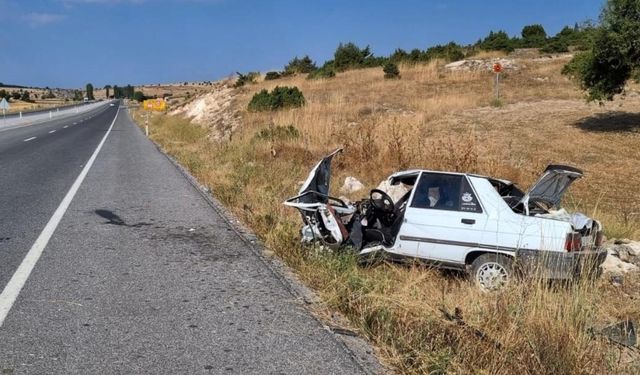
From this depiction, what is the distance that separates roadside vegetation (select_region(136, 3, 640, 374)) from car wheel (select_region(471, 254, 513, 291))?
0.63 feet

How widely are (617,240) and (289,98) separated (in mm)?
19689

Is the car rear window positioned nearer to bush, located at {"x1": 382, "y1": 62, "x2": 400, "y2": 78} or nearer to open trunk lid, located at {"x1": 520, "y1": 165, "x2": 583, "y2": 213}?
open trunk lid, located at {"x1": 520, "y1": 165, "x2": 583, "y2": 213}

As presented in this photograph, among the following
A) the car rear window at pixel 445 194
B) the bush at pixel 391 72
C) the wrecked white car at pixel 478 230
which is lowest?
the wrecked white car at pixel 478 230

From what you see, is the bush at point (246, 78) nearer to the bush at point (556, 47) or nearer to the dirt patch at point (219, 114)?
the dirt patch at point (219, 114)

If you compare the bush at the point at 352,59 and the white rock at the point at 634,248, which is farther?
the bush at the point at 352,59

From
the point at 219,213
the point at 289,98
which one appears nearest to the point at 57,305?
the point at 219,213

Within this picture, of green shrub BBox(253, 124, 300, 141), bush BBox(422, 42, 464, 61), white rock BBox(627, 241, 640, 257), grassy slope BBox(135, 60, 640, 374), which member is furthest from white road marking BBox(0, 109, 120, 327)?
bush BBox(422, 42, 464, 61)

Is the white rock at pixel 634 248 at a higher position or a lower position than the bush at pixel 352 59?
lower

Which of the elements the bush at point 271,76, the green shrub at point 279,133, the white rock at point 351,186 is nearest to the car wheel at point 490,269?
the white rock at point 351,186

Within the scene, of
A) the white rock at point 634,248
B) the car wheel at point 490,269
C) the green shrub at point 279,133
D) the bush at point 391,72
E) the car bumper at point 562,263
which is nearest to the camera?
the car bumper at point 562,263

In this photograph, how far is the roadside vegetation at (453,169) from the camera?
12.5ft

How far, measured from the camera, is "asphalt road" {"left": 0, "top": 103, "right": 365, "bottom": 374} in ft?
12.3

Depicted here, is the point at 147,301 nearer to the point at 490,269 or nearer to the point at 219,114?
the point at 490,269

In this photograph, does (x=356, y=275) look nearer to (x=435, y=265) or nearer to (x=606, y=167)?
(x=435, y=265)
